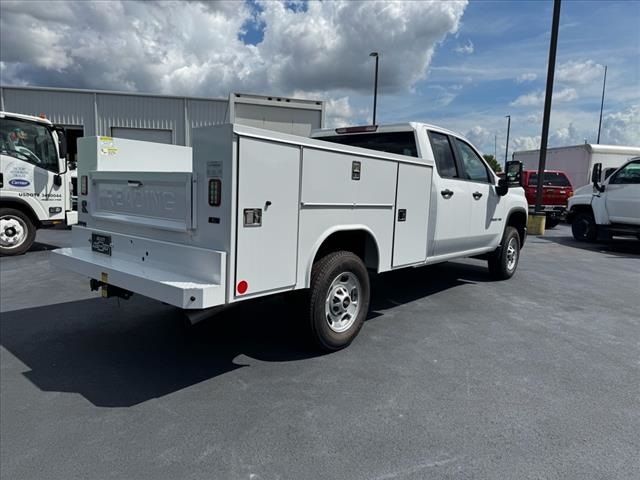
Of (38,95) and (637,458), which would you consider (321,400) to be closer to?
(637,458)

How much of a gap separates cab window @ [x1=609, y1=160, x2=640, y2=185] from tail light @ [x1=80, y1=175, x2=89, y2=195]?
12.2 metres

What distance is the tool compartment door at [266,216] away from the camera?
3145 mm

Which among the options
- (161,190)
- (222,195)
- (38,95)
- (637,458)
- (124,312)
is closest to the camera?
(637,458)

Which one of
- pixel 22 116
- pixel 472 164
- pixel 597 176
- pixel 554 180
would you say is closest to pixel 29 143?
pixel 22 116

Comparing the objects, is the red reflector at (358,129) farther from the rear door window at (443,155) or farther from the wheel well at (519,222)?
the wheel well at (519,222)

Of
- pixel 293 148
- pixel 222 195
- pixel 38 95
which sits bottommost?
pixel 222 195

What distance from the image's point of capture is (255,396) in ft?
11.2

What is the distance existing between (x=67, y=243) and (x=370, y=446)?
984 centimetres

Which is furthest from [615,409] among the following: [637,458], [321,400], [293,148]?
[293,148]

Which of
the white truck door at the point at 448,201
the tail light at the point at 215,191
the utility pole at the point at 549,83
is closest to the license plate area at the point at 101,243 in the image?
the tail light at the point at 215,191

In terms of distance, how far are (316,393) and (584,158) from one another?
20909mm

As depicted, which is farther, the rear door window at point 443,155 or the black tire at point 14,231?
the black tire at point 14,231

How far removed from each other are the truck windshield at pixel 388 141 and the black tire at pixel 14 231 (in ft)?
21.9

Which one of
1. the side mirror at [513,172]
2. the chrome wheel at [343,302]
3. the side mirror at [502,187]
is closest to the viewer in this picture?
the chrome wheel at [343,302]
